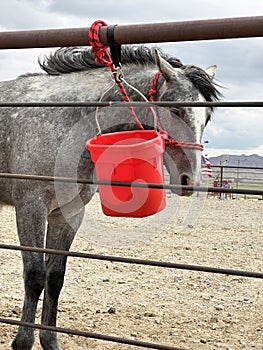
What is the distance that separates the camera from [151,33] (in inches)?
64.6

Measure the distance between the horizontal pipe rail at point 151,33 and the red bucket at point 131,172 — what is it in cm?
42

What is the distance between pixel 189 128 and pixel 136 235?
5.30m

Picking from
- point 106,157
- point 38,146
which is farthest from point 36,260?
point 106,157

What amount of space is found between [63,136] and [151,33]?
5.08ft

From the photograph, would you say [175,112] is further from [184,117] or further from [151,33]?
[151,33]

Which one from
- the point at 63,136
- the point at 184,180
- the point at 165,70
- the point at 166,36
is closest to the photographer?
the point at 166,36

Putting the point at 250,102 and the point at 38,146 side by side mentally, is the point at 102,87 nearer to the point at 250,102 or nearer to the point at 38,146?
the point at 38,146

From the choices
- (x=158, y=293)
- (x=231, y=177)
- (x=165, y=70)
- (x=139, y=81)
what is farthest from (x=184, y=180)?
(x=231, y=177)

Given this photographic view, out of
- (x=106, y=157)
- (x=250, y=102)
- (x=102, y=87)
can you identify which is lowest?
(x=106, y=157)

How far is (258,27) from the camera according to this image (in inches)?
58.8

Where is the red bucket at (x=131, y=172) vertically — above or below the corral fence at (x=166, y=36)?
below

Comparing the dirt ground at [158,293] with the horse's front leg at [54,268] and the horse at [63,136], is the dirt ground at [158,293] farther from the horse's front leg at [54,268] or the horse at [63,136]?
the horse at [63,136]

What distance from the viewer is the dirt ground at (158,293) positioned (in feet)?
12.0

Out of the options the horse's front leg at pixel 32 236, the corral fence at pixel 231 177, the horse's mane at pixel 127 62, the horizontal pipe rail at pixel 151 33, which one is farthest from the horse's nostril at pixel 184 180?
the corral fence at pixel 231 177
